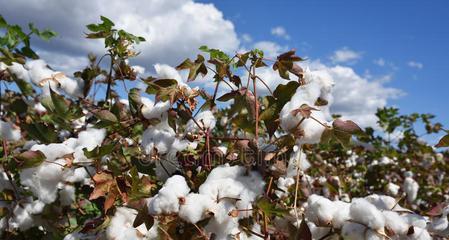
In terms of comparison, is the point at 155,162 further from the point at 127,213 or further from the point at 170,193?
the point at 170,193

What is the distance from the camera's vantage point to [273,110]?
4.16ft

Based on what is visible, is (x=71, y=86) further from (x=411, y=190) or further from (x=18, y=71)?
(x=411, y=190)

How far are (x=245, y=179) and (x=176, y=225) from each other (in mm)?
207

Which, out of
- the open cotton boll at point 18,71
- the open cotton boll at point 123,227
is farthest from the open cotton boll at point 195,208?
the open cotton boll at point 18,71

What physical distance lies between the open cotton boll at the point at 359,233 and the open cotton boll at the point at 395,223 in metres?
0.06

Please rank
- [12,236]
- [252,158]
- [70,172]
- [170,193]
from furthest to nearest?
[12,236], [70,172], [252,158], [170,193]

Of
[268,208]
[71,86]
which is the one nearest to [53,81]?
[71,86]

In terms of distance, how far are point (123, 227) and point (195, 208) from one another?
31 cm

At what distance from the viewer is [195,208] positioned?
1088mm

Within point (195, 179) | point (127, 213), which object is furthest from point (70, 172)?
point (195, 179)

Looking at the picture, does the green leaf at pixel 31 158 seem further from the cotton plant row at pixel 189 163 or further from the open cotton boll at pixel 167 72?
the open cotton boll at pixel 167 72

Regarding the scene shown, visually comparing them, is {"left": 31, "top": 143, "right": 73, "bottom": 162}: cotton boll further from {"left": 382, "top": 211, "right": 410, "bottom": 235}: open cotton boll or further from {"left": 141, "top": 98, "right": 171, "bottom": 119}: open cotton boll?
{"left": 382, "top": 211, "right": 410, "bottom": 235}: open cotton boll

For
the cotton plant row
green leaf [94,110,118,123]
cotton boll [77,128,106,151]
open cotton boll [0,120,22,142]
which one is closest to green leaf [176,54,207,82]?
the cotton plant row

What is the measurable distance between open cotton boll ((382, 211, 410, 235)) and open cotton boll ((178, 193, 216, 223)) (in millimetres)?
474
